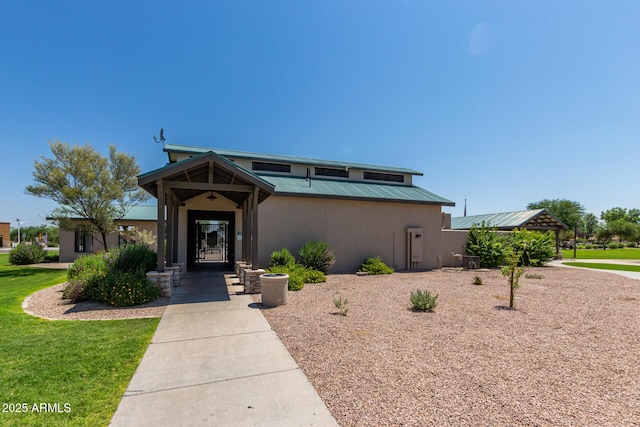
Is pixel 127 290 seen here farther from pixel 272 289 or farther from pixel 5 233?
pixel 5 233

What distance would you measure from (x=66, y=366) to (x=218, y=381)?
2197 millimetres

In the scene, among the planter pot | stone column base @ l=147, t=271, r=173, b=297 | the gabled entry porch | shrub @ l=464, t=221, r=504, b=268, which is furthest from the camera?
shrub @ l=464, t=221, r=504, b=268

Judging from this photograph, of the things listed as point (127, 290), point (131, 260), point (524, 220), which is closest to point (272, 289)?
point (127, 290)

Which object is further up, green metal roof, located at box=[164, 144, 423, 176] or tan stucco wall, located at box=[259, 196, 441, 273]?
green metal roof, located at box=[164, 144, 423, 176]

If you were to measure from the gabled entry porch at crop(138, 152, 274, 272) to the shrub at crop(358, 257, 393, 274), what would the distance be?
590cm

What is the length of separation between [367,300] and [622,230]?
3180 inches

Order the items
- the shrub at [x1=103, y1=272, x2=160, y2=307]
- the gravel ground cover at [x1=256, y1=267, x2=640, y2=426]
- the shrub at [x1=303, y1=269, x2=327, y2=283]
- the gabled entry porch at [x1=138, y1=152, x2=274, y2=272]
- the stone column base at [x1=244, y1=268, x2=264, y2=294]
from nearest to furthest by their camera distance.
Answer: the gravel ground cover at [x1=256, y1=267, x2=640, y2=426]
the shrub at [x1=103, y1=272, x2=160, y2=307]
the gabled entry porch at [x1=138, y1=152, x2=274, y2=272]
the stone column base at [x1=244, y1=268, x2=264, y2=294]
the shrub at [x1=303, y1=269, x2=327, y2=283]

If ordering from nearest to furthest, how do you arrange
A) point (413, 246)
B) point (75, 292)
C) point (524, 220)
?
point (75, 292) → point (413, 246) → point (524, 220)

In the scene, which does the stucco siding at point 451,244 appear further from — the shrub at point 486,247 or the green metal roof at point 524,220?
the green metal roof at point 524,220

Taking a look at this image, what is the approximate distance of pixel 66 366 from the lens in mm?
4207

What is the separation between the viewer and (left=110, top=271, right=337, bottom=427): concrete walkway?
10.3ft

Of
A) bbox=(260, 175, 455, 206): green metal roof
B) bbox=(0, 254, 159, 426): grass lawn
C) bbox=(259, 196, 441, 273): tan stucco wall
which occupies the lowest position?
bbox=(0, 254, 159, 426): grass lawn

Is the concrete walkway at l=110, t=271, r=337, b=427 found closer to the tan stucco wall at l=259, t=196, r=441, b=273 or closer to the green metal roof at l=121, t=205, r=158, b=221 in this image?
the tan stucco wall at l=259, t=196, r=441, b=273

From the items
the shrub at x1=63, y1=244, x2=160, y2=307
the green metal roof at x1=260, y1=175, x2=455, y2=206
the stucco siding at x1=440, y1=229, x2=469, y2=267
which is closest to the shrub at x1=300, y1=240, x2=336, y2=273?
the green metal roof at x1=260, y1=175, x2=455, y2=206
